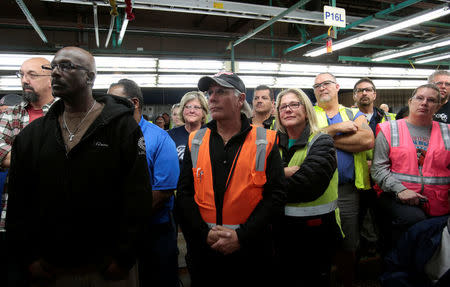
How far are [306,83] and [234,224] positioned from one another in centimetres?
655

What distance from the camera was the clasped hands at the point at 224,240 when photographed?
1604mm

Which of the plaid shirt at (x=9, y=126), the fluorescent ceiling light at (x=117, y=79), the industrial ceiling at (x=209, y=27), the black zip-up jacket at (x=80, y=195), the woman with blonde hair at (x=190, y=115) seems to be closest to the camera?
the black zip-up jacket at (x=80, y=195)

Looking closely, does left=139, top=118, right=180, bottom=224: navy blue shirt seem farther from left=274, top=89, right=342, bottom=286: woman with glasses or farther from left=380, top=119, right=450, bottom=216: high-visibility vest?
left=380, top=119, right=450, bottom=216: high-visibility vest

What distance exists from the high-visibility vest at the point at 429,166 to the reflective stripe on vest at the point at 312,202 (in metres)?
0.76

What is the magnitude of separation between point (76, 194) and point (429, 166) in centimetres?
272

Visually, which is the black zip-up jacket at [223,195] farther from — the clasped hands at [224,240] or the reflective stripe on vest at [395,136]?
the reflective stripe on vest at [395,136]

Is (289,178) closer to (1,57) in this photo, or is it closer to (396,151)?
(396,151)

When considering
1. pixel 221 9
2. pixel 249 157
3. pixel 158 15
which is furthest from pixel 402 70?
pixel 249 157

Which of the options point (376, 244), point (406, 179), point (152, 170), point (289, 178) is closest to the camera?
point (289, 178)

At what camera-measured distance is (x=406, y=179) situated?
237 centimetres

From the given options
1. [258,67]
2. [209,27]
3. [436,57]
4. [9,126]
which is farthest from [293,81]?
[9,126]

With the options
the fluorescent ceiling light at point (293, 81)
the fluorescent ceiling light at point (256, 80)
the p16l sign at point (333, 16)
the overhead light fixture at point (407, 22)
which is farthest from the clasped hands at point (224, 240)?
the fluorescent ceiling light at point (293, 81)

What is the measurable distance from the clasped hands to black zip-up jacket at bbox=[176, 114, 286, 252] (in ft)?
0.12

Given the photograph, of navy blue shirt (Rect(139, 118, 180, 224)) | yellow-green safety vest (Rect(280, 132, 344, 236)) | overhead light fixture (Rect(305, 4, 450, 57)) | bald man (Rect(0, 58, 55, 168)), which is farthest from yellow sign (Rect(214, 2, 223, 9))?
yellow-green safety vest (Rect(280, 132, 344, 236))
